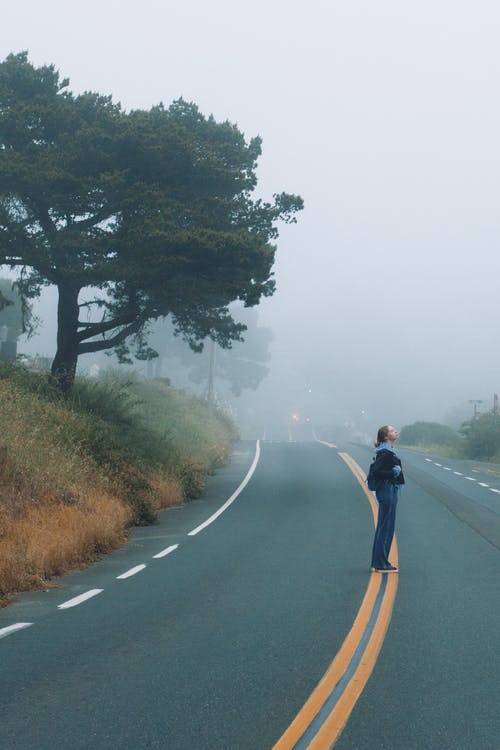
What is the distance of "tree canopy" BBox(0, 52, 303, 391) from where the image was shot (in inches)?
942

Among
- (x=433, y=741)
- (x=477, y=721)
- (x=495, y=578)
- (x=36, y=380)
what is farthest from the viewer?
(x=36, y=380)

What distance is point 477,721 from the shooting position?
Result: 591 centimetres

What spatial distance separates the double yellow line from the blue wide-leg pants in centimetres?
179

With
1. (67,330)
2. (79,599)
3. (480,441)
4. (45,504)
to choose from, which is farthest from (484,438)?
(79,599)

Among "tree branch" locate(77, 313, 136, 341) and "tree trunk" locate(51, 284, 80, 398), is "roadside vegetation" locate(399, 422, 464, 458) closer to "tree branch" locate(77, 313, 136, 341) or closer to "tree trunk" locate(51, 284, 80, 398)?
"tree branch" locate(77, 313, 136, 341)

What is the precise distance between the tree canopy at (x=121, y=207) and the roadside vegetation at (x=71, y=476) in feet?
8.09

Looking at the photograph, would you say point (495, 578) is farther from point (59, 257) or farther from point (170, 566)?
point (59, 257)

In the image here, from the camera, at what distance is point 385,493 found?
12703 millimetres

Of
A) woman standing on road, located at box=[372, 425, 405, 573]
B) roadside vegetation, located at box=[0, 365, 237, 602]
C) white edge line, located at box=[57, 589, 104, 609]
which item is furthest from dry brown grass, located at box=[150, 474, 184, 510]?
white edge line, located at box=[57, 589, 104, 609]

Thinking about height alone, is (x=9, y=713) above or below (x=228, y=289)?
below

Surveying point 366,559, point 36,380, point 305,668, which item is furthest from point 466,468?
point 305,668

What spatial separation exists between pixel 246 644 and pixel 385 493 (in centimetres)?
497

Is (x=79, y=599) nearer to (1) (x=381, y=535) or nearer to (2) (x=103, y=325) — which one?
(1) (x=381, y=535)

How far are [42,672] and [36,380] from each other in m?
17.8
